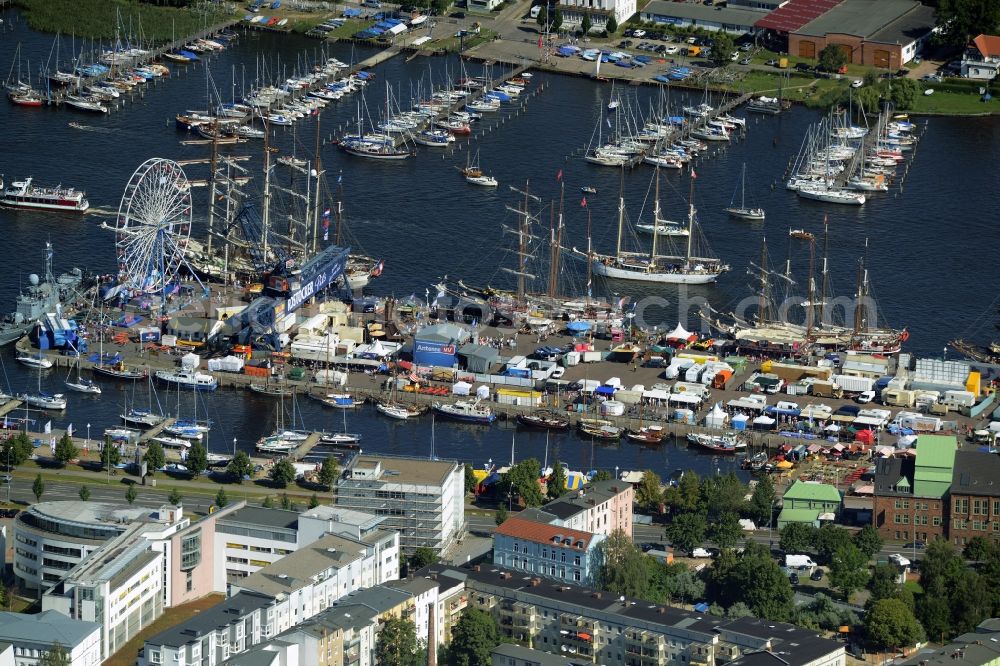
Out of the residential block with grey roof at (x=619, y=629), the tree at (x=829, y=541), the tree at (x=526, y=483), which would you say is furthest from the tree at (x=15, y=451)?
the tree at (x=829, y=541)

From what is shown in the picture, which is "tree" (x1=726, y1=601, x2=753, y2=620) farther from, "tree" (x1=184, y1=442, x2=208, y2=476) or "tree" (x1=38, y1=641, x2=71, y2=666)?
"tree" (x1=184, y1=442, x2=208, y2=476)

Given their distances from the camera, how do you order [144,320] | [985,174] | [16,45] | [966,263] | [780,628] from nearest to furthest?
[780,628] → [144,320] → [966,263] → [985,174] → [16,45]

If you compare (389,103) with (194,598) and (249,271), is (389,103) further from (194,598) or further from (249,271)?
(194,598)

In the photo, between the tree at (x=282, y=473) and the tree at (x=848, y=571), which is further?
the tree at (x=282, y=473)

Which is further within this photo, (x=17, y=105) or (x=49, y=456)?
(x=17, y=105)

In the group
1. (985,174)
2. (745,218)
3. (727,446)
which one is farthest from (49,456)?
(985,174)

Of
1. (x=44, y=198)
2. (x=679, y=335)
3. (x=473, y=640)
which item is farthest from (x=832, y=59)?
(x=473, y=640)

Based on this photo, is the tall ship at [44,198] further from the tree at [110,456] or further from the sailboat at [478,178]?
the tree at [110,456]
